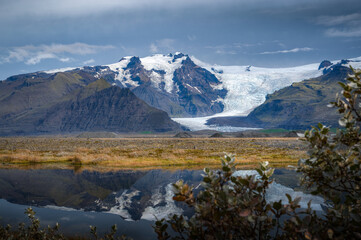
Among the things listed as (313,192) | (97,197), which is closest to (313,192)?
(313,192)

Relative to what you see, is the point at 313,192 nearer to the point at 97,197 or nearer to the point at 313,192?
the point at 313,192

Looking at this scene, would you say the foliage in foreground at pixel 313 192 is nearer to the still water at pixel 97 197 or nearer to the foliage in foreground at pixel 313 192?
the foliage in foreground at pixel 313 192

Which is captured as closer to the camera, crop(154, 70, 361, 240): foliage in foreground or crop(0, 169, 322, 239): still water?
crop(154, 70, 361, 240): foliage in foreground

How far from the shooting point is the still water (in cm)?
2064

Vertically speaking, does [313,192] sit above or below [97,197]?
above

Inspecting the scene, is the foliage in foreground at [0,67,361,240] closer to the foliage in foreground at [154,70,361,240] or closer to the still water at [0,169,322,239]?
the foliage in foreground at [154,70,361,240]

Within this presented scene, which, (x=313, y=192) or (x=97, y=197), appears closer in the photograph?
(x=313, y=192)

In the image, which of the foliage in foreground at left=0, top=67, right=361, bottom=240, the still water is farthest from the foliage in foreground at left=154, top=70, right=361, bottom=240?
the still water

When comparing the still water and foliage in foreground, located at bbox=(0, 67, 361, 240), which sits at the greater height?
foliage in foreground, located at bbox=(0, 67, 361, 240)

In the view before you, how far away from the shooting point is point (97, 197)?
2952 cm

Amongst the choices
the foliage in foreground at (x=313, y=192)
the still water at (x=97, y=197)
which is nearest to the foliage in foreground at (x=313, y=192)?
the foliage in foreground at (x=313, y=192)

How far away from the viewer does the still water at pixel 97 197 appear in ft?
67.7

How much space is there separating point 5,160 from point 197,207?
61828 millimetres

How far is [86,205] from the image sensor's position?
26359 millimetres
